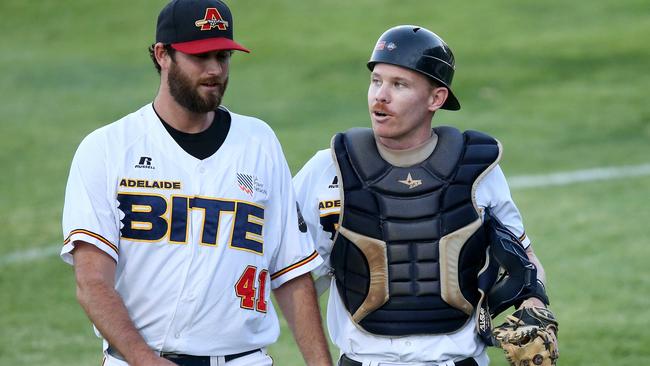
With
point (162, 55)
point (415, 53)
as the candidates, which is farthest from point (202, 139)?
point (415, 53)

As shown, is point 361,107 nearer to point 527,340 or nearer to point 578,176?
point 578,176

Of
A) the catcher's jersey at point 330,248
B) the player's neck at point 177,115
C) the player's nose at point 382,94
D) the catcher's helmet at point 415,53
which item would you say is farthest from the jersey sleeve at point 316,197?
the player's neck at point 177,115

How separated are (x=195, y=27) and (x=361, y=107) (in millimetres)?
13140

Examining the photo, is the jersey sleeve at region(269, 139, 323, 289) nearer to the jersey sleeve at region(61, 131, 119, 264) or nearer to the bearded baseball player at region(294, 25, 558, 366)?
the bearded baseball player at region(294, 25, 558, 366)

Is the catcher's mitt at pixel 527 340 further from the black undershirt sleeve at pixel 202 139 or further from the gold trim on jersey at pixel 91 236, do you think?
the gold trim on jersey at pixel 91 236

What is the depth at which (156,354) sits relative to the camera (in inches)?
202

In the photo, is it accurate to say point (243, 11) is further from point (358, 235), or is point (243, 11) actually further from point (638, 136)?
point (358, 235)

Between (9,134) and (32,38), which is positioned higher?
(32,38)

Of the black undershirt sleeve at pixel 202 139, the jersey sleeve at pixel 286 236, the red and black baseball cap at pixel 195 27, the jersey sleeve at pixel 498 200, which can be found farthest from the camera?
the jersey sleeve at pixel 498 200

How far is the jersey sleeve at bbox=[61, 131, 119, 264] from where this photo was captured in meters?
5.05

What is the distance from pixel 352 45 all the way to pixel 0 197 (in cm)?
863

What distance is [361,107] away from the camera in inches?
720

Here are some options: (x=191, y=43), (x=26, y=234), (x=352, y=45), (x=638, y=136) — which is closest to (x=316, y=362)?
(x=191, y=43)

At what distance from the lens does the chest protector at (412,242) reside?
18.5ft
